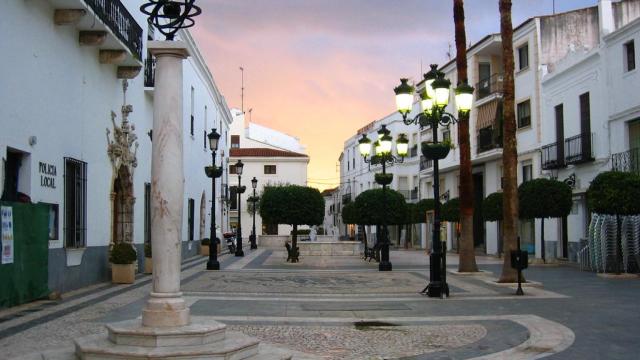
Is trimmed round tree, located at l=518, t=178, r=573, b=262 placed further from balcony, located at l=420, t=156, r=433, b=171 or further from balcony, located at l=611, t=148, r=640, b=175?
balcony, located at l=420, t=156, r=433, b=171

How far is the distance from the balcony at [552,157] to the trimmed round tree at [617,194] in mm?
7973

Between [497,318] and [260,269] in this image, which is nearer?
[497,318]

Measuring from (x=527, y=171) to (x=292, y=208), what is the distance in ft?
38.5

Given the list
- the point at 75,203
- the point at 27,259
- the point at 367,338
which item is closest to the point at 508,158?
the point at 367,338

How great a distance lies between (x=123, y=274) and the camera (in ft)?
56.9

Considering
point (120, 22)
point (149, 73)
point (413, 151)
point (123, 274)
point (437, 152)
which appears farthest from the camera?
point (413, 151)

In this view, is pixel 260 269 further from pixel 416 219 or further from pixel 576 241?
pixel 416 219

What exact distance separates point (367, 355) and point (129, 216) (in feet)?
42.9

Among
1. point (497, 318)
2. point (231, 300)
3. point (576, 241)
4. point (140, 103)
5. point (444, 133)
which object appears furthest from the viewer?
point (444, 133)

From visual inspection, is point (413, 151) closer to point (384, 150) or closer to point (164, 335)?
point (384, 150)

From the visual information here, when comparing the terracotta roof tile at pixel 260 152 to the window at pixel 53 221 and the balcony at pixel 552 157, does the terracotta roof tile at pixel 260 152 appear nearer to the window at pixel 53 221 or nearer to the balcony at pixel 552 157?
the balcony at pixel 552 157

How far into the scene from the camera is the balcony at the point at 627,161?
22344 mm

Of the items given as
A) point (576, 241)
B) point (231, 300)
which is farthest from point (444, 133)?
point (231, 300)

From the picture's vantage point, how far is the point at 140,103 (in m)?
21.2
